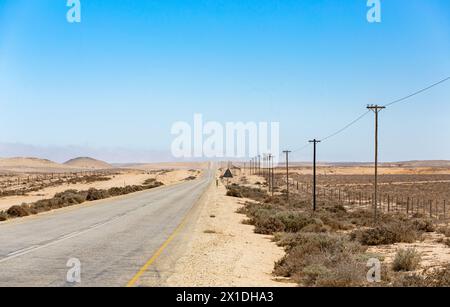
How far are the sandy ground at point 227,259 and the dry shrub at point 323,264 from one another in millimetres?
498

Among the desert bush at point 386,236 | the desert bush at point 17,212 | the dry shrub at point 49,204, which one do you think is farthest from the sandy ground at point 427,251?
the desert bush at point 17,212

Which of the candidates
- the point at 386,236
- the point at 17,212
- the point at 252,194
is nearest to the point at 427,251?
the point at 386,236

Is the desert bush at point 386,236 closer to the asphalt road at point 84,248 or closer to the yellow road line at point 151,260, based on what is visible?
the yellow road line at point 151,260

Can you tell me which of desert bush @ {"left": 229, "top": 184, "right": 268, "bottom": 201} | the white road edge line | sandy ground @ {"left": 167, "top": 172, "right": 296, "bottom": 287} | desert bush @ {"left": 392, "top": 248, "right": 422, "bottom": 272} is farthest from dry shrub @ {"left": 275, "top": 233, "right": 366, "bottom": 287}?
desert bush @ {"left": 229, "top": 184, "right": 268, "bottom": 201}

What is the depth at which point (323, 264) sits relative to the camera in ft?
42.0

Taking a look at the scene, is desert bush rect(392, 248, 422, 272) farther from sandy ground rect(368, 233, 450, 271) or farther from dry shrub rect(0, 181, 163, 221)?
dry shrub rect(0, 181, 163, 221)

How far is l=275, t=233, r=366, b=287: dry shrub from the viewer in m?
10.7

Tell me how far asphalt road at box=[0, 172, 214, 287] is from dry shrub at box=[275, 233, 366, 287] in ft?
11.5

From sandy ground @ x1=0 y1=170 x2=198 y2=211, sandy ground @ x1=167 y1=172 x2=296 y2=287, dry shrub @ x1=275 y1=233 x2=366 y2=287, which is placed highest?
dry shrub @ x1=275 y1=233 x2=366 y2=287

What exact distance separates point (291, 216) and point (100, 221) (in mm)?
9817

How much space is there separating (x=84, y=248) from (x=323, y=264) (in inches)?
304

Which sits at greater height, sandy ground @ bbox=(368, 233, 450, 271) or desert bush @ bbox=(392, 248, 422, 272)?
desert bush @ bbox=(392, 248, 422, 272)
